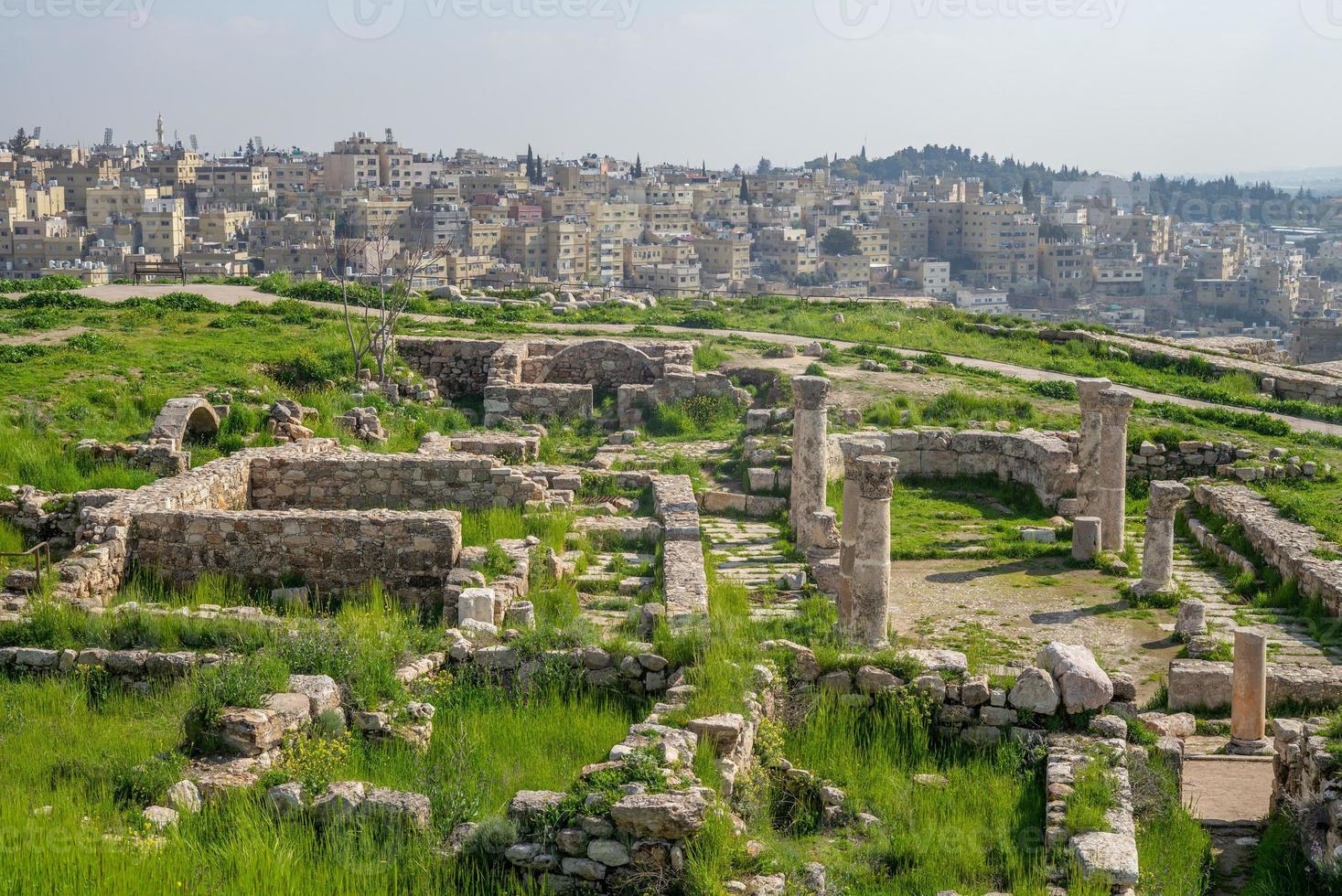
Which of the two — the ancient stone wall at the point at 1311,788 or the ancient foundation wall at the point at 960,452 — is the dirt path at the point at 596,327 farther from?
the ancient stone wall at the point at 1311,788

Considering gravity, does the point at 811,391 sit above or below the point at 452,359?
above

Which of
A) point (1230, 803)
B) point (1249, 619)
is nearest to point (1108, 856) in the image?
point (1230, 803)

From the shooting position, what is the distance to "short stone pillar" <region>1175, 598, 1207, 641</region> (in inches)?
625

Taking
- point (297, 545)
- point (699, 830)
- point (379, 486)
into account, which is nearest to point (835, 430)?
point (379, 486)

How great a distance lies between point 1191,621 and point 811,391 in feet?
17.5

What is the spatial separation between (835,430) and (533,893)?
50.4ft

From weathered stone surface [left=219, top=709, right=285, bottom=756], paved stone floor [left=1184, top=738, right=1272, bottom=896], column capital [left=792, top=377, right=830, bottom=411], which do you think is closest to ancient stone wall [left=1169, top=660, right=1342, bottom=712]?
paved stone floor [left=1184, top=738, right=1272, bottom=896]

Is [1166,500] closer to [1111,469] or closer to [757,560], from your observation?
[1111,469]

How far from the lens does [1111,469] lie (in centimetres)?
1920

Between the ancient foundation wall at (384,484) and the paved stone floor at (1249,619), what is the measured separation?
311 inches

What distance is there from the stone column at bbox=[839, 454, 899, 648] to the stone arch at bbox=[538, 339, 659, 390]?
47.2ft

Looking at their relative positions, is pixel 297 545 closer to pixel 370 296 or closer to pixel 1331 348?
pixel 370 296

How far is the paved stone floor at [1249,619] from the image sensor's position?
1534 centimetres

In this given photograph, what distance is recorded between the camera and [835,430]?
78.0 ft
